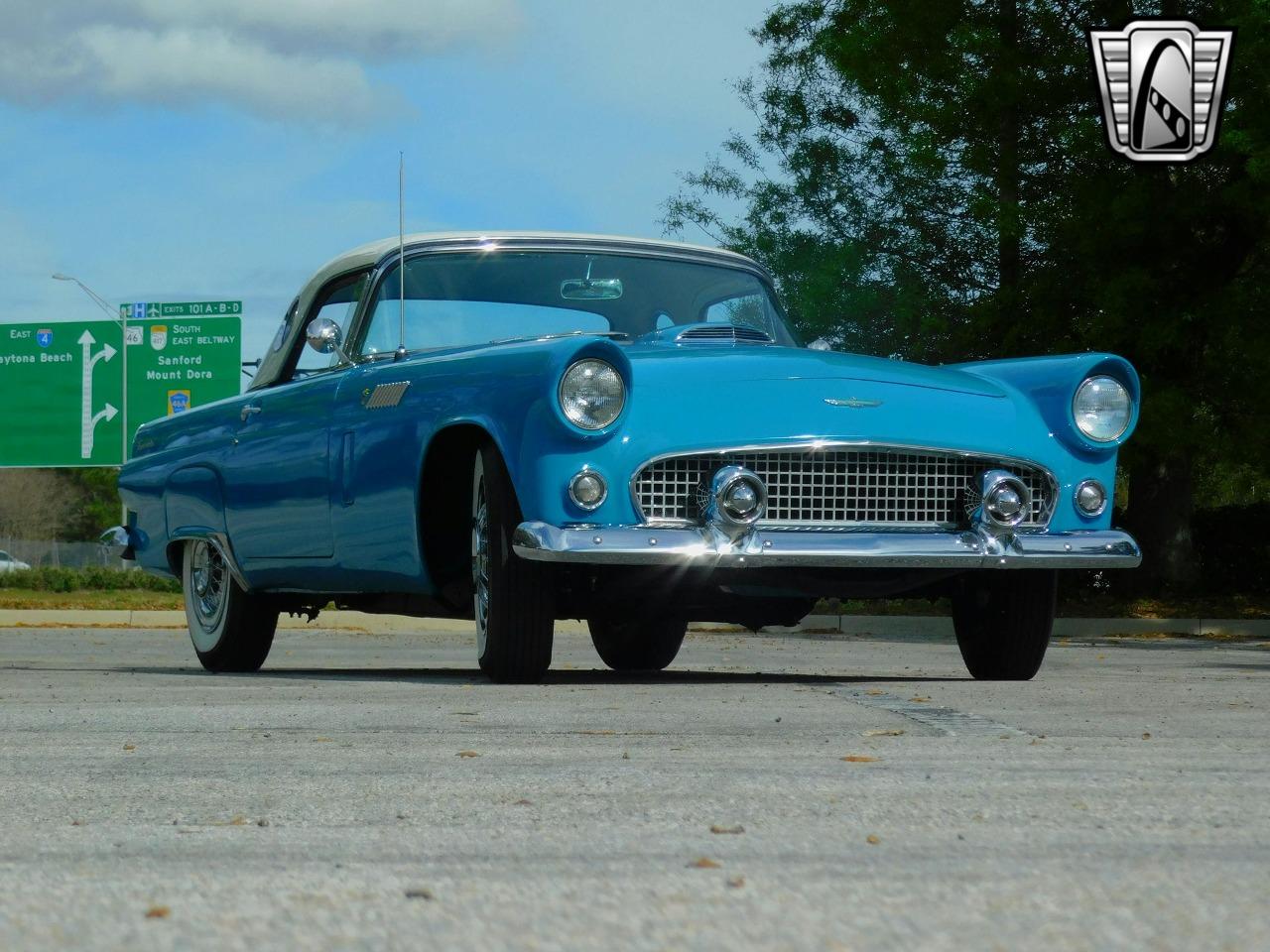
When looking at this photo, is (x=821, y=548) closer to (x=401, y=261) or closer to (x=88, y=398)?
(x=401, y=261)

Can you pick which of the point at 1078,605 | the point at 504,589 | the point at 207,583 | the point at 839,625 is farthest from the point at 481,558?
the point at 1078,605

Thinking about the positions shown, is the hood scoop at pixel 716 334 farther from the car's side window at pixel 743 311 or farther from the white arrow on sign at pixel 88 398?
the white arrow on sign at pixel 88 398

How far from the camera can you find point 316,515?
26.2ft

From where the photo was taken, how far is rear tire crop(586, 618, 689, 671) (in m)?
9.97

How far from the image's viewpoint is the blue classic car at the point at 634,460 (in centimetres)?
661

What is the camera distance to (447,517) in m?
7.36

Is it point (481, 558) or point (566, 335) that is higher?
point (566, 335)

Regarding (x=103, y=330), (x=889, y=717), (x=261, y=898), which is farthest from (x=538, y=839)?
(x=103, y=330)

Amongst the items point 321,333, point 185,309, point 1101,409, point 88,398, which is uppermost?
point 185,309

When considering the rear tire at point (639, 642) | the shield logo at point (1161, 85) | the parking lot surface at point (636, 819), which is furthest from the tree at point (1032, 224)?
the parking lot surface at point (636, 819)

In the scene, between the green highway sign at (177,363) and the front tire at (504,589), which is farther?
the green highway sign at (177,363)

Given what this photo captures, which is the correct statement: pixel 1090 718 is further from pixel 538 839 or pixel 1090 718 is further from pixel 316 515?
pixel 316 515

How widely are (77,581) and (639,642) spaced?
2433 cm

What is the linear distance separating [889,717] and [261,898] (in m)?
3.21
